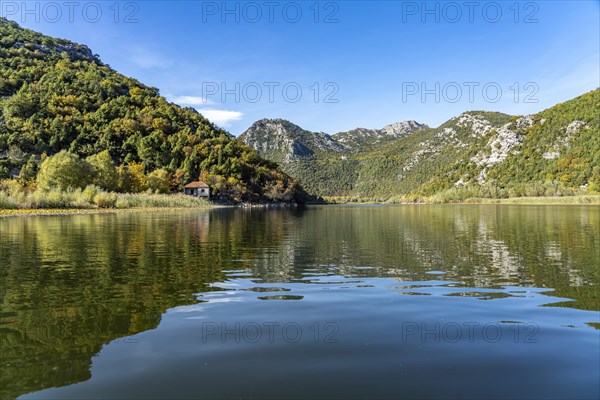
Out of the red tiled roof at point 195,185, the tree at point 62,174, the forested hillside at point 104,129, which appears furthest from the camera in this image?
the red tiled roof at point 195,185

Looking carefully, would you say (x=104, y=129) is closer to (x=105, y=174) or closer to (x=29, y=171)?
(x=29, y=171)

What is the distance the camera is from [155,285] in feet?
47.4

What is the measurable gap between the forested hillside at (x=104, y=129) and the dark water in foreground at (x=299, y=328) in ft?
306

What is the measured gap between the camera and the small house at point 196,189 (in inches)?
5635

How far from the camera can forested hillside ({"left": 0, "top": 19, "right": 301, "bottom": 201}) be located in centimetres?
12188


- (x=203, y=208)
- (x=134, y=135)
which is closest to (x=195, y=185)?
(x=134, y=135)

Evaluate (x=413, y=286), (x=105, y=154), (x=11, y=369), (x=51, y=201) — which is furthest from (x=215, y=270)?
(x=105, y=154)

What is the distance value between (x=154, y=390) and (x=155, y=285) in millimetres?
8357

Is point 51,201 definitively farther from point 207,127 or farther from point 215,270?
point 207,127

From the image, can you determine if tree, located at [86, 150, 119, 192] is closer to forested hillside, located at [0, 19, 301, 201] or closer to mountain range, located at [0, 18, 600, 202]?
forested hillside, located at [0, 19, 301, 201]

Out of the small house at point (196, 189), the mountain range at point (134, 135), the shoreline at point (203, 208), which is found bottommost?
the shoreline at point (203, 208)

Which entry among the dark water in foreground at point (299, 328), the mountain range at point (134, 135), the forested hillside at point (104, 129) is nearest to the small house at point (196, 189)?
the forested hillside at point (104, 129)

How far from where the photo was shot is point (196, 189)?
5679 inches

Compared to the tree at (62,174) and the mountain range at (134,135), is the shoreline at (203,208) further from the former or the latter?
the tree at (62,174)
